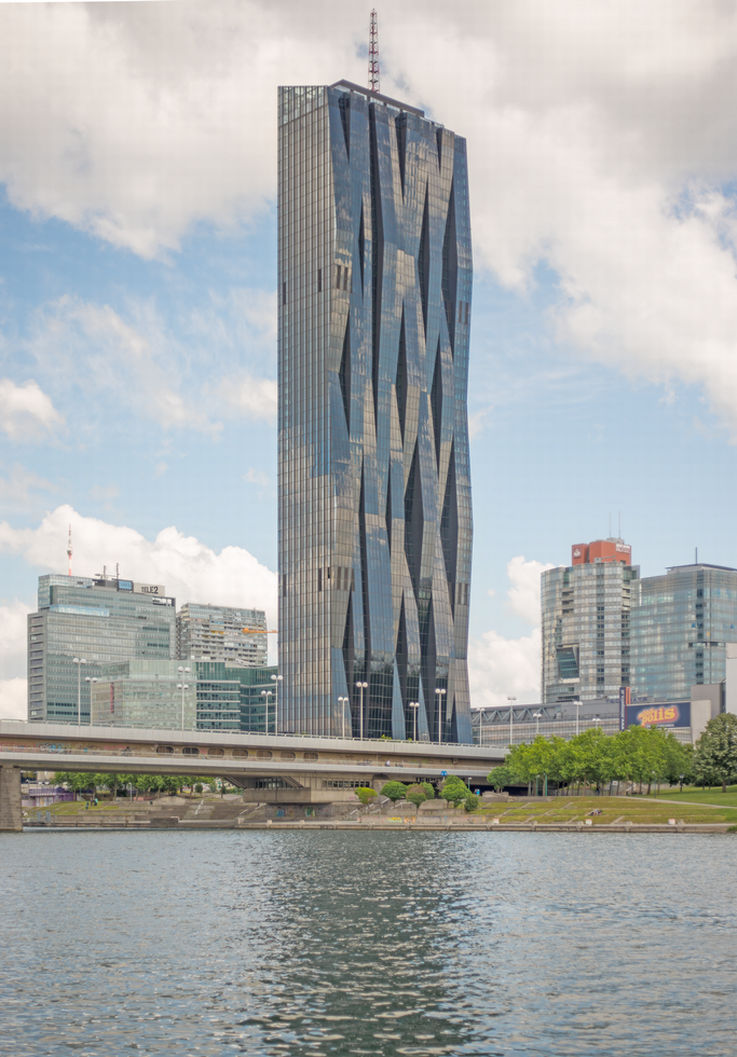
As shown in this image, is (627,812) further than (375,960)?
Yes

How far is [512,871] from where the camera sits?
107750mm

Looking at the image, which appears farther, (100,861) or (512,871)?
(100,861)

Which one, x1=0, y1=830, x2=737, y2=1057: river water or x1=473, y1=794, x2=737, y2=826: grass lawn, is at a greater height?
x1=0, y1=830, x2=737, y2=1057: river water

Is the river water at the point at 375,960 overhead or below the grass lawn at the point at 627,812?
overhead

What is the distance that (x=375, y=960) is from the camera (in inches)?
2371

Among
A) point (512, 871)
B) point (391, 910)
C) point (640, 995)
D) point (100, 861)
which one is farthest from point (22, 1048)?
point (100, 861)

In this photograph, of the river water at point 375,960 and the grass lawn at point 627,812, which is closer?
the river water at point 375,960

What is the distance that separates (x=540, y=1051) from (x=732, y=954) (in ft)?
69.4

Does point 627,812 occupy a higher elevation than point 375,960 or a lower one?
lower

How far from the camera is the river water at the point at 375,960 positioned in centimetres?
4506

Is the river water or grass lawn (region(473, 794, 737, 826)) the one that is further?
grass lawn (region(473, 794, 737, 826))

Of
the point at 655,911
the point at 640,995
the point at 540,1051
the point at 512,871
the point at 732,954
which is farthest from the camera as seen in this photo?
the point at 512,871

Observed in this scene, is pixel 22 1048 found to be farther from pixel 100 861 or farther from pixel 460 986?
pixel 100 861

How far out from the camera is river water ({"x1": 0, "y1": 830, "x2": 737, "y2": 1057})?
45062 mm
